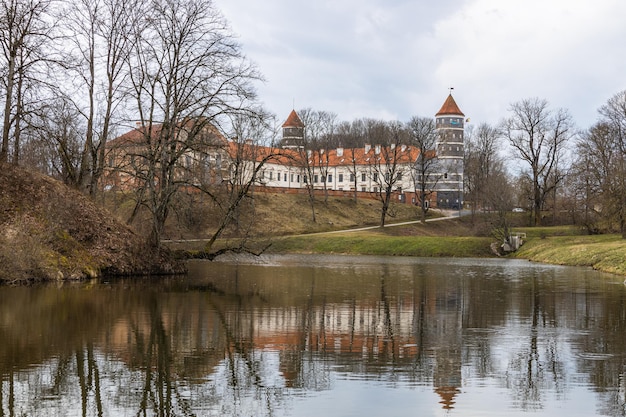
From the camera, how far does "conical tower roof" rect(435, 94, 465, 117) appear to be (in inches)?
5002

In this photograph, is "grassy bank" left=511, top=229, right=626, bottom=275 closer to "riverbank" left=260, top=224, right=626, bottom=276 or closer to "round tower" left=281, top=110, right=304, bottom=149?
"riverbank" left=260, top=224, right=626, bottom=276

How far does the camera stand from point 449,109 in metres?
128

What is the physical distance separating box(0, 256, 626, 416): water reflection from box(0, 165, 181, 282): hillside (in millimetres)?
2186

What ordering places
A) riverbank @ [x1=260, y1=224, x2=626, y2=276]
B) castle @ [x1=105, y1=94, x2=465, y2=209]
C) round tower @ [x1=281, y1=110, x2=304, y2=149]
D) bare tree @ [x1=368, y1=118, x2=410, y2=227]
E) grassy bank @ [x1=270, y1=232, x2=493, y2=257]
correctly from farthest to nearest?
castle @ [x1=105, y1=94, x2=465, y2=209] < round tower @ [x1=281, y1=110, x2=304, y2=149] < bare tree @ [x1=368, y1=118, x2=410, y2=227] < grassy bank @ [x1=270, y1=232, x2=493, y2=257] < riverbank @ [x1=260, y1=224, x2=626, y2=276]

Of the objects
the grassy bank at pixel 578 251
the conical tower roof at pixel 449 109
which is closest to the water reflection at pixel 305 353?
the grassy bank at pixel 578 251

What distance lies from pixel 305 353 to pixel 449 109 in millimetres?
117917

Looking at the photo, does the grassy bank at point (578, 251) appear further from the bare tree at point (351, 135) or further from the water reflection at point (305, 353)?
the bare tree at point (351, 135)

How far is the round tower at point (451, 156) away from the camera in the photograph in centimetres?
11762

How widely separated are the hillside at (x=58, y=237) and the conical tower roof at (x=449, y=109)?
9994cm

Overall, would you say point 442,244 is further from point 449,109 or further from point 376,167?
point 449,109

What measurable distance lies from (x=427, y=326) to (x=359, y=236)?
5160 centimetres

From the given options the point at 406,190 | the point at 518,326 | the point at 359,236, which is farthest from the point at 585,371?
the point at 406,190

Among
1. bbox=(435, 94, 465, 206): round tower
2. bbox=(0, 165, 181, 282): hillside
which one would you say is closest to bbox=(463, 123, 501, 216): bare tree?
bbox=(435, 94, 465, 206): round tower

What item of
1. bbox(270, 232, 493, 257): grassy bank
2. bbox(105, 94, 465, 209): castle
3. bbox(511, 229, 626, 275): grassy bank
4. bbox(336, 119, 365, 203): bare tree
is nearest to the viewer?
bbox(511, 229, 626, 275): grassy bank
